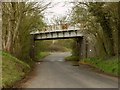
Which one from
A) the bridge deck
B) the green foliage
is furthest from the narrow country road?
the bridge deck

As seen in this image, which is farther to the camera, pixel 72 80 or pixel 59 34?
pixel 59 34

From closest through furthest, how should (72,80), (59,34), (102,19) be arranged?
(72,80)
(102,19)
(59,34)

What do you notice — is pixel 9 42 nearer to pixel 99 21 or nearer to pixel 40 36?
pixel 99 21

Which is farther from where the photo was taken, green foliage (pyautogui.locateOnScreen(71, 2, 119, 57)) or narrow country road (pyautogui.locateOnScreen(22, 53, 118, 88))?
green foliage (pyautogui.locateOnScreen(71, 2, 119, 57))

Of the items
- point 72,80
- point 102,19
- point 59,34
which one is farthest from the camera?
point 59,34

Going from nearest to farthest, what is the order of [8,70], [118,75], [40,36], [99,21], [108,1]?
[8,70] → [118,75] → [108,1] → [99,21] → [40,36]

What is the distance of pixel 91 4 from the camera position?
36.4m

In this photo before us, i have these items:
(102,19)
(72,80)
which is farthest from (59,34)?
(72,80)

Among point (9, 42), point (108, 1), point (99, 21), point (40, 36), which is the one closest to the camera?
point (108, 1)

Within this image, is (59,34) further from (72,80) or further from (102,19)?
(72,80)

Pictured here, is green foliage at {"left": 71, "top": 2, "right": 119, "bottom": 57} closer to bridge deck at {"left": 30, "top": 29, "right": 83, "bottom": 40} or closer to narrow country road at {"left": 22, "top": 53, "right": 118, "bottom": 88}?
narrow country road at {"left": 22, "top": 53, "right": 118, "bottom": 88}

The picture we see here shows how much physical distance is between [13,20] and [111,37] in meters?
12.2

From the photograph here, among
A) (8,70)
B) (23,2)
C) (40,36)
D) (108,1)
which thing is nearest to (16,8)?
(23,2)

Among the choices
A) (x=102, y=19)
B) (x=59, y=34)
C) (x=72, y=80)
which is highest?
(x=102, y=19)
